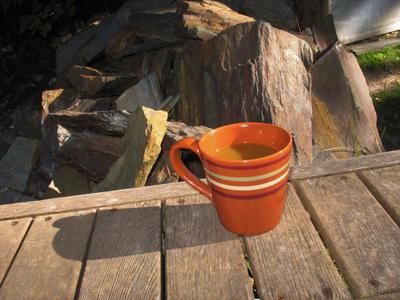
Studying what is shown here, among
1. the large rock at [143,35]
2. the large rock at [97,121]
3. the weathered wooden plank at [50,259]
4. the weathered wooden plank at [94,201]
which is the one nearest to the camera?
the weathered wooden plank at [50,259]

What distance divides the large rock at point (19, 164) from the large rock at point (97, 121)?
98 centimetres

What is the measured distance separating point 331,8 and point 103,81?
256 centimetres

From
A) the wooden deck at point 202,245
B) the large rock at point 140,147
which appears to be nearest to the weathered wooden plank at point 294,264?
the wooden deck at point 202,245

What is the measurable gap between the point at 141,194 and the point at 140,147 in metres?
0.73

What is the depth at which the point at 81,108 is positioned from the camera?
3102mm

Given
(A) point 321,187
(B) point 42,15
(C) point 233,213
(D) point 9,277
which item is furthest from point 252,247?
(B) point 42,15

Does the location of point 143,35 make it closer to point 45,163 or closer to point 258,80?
point 45,163

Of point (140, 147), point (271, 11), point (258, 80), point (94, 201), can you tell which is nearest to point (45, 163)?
point (140, 147)

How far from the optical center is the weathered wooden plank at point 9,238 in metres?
1.20

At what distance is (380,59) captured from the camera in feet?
13.9

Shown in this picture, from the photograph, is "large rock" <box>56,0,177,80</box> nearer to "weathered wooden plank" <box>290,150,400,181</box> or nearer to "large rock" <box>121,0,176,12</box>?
"large rock" <box>121,0,176,12</box>

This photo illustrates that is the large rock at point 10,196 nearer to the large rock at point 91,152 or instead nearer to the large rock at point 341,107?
the large rock at point 91,152

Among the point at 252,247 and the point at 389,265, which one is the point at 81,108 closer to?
the point at 252,247

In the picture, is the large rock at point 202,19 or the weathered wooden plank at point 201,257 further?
the large rock at point 202,19
